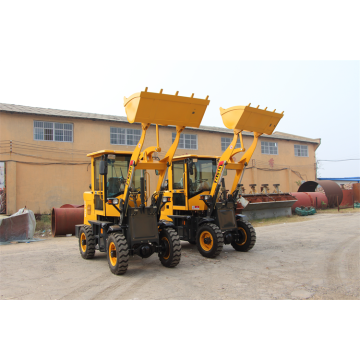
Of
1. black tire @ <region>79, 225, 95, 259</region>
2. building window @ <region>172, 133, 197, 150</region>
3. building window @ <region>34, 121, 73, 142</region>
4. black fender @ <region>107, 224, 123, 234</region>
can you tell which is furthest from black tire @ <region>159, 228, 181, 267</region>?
building window @ <region>172, 133, 197, 150</region>

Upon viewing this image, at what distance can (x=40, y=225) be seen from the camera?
564 inches

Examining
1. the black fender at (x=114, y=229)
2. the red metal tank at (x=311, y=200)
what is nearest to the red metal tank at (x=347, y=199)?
the red metal tank at (x=311, y=200)

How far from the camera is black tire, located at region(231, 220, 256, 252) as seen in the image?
8.38 m

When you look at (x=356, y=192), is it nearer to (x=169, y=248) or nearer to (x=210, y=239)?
(x=210, y=239)

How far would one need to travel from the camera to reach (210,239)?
788cm

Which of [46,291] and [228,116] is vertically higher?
[228,116]

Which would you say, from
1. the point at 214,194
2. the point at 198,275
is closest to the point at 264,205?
the point at 214,194

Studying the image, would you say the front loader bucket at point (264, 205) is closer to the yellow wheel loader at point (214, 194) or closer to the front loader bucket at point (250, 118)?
the yellow wheel loader at point (214, 194)

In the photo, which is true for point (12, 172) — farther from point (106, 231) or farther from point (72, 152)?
point (106, 231)

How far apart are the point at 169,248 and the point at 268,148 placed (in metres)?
21.7

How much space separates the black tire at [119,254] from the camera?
6152mm

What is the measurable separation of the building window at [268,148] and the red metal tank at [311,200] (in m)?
6.15

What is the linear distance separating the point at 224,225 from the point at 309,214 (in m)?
12.3

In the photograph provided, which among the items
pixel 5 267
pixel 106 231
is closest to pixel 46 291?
pixel 106 231
